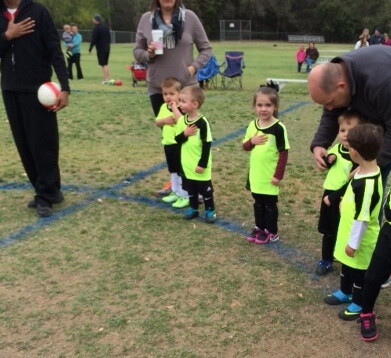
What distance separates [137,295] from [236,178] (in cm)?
295

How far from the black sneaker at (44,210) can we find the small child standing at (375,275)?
10.2ft

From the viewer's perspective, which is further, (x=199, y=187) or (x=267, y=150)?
(x=199, y=187)

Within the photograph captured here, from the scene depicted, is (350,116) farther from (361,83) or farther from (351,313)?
(351,313)

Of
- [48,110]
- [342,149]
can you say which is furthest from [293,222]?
[48,110]

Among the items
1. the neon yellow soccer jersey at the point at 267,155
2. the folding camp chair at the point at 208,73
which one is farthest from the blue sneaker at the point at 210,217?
the folding camp chair at the point at 208,73

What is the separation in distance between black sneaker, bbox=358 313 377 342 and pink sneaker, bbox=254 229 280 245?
1.41 m

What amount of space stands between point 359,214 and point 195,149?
78.7 inches

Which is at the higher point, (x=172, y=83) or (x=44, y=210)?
(x=172, y=83)

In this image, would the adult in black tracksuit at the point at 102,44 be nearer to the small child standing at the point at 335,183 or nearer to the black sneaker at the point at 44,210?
the black sneaker at the point at 44,210

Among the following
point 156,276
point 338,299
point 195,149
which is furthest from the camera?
point 195,149

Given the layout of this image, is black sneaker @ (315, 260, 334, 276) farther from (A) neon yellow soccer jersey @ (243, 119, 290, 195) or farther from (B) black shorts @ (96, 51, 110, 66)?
(B) black shorts @ (96, 51, 110, 66)

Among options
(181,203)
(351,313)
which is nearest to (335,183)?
(351,313)

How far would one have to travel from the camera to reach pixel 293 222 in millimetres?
4883

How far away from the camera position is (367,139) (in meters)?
2.97
